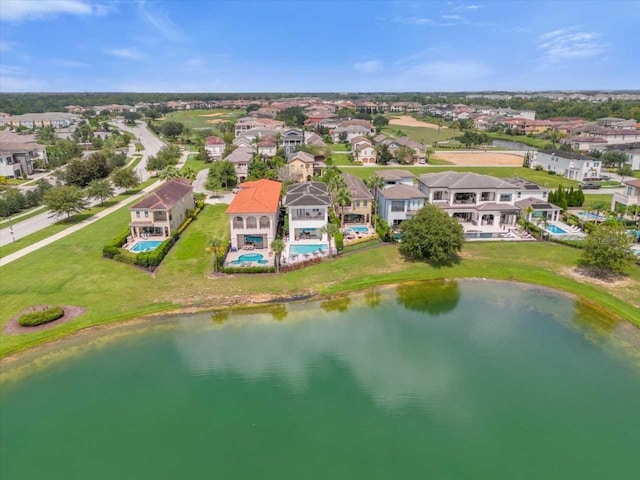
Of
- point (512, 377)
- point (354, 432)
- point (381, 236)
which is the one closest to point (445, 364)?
point (512, 377)

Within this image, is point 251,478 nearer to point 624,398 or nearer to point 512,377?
point 512,377

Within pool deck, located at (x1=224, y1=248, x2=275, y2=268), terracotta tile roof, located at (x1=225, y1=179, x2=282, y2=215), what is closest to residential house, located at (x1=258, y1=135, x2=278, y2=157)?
terracotta tile roof, located at (x1=225, y1=179, x2=282, y2=215)

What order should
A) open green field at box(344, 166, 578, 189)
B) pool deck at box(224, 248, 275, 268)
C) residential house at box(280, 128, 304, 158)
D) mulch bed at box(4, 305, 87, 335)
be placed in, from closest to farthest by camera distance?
mulch bed at box(4, 305, 87, 335) < pool deck at box(224, 248, 275, 268) < open green field at box(344, 166, 578, 189) < residential house at box(280, 128, 304, 158)

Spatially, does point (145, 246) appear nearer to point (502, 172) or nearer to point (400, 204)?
point (400, 204)

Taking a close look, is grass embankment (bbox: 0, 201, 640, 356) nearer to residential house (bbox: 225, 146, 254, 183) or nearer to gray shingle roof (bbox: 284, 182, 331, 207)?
gray shingle roof (bbox: 284, 182, 331, 207)

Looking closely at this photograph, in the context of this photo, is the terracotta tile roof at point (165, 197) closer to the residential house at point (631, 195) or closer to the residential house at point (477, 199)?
the residential house at point (477, 199)

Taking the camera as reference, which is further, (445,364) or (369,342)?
(369,342)

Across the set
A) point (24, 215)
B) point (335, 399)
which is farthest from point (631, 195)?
point (24, 215)
